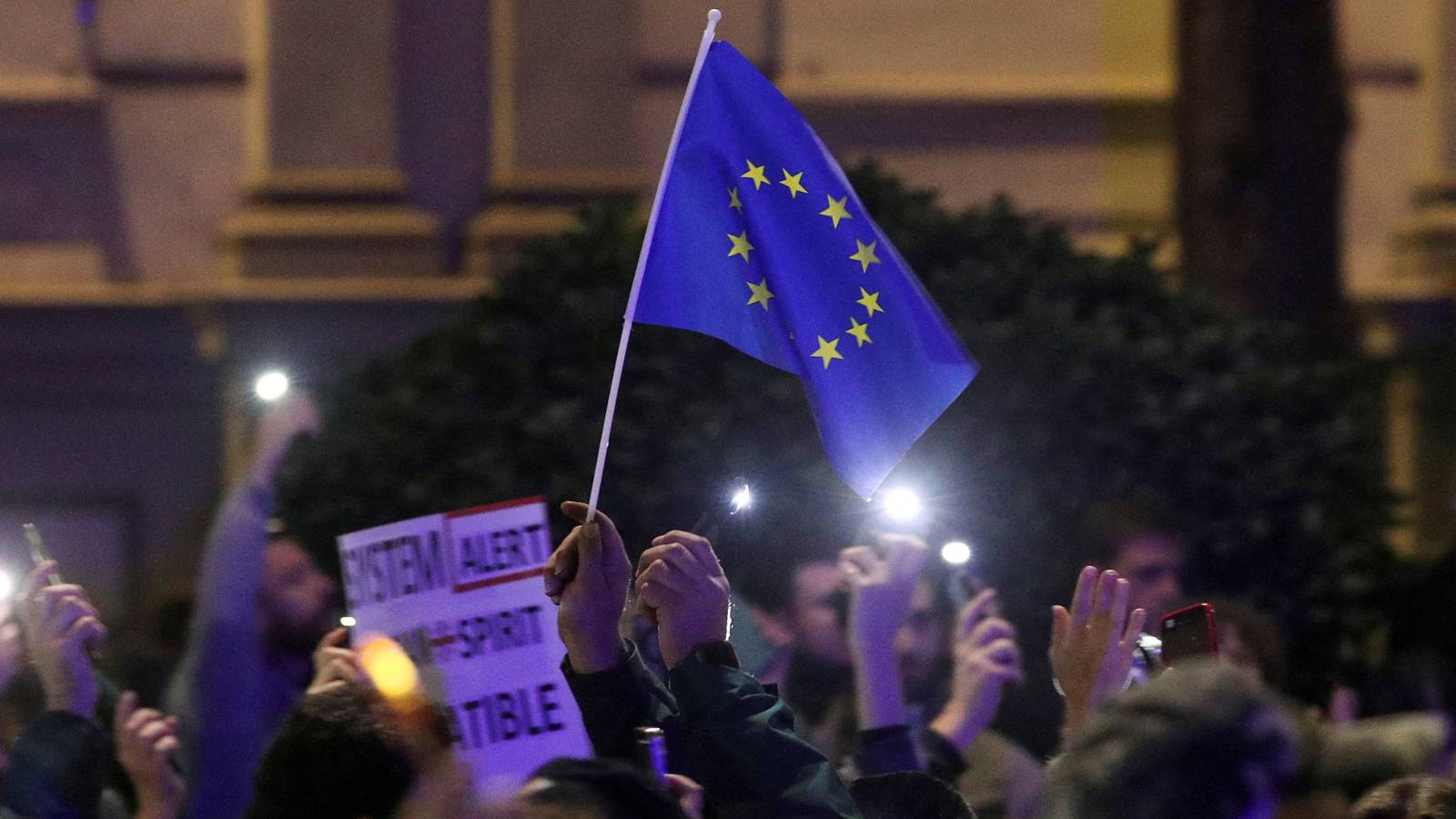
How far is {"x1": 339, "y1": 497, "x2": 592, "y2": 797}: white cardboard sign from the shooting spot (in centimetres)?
386

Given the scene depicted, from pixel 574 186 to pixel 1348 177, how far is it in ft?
13.1

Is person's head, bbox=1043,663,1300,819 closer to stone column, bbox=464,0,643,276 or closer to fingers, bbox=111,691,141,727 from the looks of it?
fingers, bbox=111,691,141,727

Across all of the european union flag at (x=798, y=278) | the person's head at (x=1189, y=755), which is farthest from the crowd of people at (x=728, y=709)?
the european union flag at (x=798, y=278)

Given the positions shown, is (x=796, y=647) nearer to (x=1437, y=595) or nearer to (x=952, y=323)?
(x=952, y=323)

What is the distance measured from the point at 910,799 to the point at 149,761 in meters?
1.44

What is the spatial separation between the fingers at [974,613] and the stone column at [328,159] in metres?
5.88

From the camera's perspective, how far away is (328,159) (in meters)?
10.1

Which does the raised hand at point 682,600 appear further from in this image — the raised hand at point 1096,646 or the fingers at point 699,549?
the raised hand at point 1096,646

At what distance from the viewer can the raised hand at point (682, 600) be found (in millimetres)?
2977

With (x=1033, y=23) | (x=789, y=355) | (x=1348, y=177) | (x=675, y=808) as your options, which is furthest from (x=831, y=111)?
(x=675, y=808)

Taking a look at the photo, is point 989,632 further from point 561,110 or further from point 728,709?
point 561,110

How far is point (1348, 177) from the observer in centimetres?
1076

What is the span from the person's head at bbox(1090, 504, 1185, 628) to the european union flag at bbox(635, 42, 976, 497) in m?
2.11

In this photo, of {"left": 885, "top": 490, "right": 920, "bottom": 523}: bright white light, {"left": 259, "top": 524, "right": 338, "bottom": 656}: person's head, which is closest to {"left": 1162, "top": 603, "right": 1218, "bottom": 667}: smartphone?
{"left": 885, "top": 490, "right": 920, "bottom": 523}: bright white light
